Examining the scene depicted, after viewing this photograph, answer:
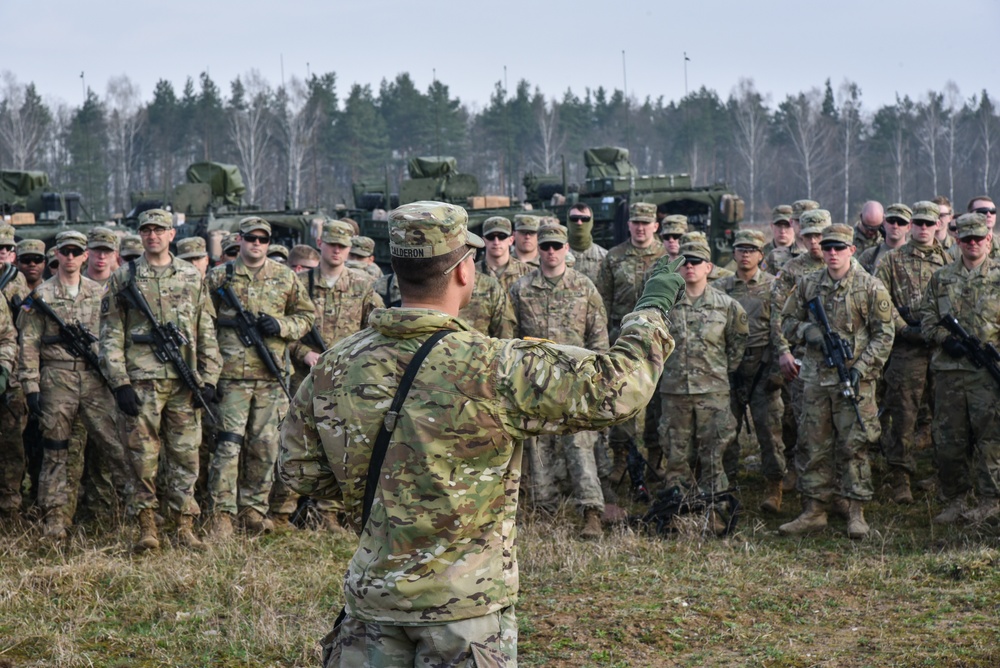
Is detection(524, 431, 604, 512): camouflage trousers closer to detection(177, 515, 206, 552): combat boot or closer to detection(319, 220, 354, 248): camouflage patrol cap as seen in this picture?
detection(319, 220, 354, 248): camouflage patrol cap

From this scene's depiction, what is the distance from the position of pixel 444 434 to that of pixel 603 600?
3459mm

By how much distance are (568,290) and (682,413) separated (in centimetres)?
118

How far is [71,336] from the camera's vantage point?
8.16 meters

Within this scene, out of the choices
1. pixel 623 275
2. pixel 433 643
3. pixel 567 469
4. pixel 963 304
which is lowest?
pixel 567 469

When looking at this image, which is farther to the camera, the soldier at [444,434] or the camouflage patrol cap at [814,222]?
the camouflage patrol cap at [814,222]

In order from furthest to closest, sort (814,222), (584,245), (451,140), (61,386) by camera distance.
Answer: (451,140) → (584,245) → (814,222) → (61,386)

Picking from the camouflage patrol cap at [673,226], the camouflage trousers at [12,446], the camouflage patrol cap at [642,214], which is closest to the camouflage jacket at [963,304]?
the camouflage patrol cap at [673,226]

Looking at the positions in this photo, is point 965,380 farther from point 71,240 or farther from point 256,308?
point 71,240

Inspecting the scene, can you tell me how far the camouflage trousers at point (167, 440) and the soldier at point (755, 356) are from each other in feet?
13.3

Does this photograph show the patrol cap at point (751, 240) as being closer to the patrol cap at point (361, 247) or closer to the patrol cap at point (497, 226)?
the patrol cap at point (497, 226)

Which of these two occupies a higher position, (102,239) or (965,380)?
(102,239)

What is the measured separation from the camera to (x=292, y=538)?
795 cm

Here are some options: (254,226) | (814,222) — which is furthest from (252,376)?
(814,222)

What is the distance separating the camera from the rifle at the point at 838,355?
7708 millimetres
